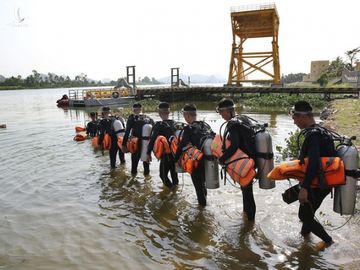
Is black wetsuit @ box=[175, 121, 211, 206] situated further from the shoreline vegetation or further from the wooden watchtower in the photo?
the shoreline vegetation

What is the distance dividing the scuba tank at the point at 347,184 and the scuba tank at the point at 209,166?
2067mm

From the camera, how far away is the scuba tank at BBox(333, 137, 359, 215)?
433 centimetres

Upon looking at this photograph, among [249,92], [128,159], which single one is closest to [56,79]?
[249,92]

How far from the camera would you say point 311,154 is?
425 cm

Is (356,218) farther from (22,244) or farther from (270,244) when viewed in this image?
(22,244)

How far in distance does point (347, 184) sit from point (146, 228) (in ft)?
11.0

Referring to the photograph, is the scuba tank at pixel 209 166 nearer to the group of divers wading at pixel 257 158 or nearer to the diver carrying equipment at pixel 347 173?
the group of divers wading at pixel 257 158

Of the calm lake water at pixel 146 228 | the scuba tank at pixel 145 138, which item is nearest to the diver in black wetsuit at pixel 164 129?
the scuba tank at pixel 145 138

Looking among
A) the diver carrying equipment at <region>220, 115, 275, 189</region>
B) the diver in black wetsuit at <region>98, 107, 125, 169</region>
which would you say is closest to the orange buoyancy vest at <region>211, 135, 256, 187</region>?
the diver carrying equipment at <region>220, 115, 275, 189</region>

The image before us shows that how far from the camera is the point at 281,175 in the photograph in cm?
454

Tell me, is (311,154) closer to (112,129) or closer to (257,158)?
(257,158)

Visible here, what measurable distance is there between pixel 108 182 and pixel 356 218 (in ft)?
19.0

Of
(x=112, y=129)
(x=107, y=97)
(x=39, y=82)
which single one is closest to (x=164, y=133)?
(x=112, y=129)

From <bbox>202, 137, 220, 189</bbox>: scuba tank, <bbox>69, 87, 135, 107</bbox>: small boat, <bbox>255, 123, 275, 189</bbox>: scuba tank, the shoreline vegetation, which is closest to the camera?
<bbox>255, 123, 275, 189</bbox>: scuba tank
